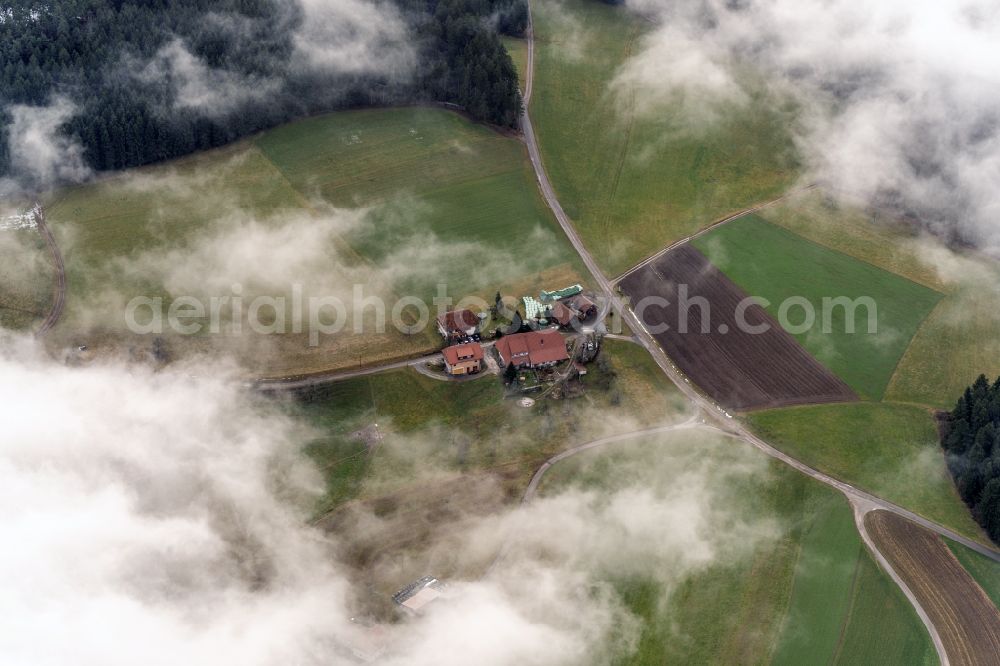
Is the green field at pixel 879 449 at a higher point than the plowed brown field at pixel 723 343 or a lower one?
lower

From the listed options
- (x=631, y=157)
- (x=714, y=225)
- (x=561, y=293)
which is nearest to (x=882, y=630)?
(x=561, y=293)

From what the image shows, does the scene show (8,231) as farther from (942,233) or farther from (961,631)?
(942,233)

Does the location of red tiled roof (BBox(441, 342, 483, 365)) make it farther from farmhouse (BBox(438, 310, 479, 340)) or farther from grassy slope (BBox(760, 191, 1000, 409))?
grassy slope (BBox(760, 191, 1000, 409))

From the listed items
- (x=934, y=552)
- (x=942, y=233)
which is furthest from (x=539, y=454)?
(x=942, y=233)

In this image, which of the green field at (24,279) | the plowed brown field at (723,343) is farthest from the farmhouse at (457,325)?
the green field at (24,279)

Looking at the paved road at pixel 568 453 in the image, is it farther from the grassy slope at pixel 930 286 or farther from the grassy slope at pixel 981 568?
the grassy slope at pixel 981 568

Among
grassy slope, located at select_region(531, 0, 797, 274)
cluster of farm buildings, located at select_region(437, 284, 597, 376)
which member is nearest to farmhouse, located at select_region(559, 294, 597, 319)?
cluster of farm buildings, located at select_region(437, 284, 597, 376)
